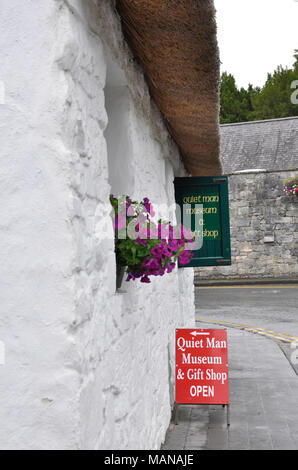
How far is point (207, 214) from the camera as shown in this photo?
649cm

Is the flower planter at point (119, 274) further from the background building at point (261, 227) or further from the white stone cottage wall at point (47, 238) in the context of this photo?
the background building at point (261, 227)

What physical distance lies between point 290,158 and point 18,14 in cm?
1997

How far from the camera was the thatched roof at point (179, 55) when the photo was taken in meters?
2.86

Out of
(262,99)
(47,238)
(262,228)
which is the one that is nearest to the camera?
(47,238)

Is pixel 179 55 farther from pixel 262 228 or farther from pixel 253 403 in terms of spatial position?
pixel 262 228

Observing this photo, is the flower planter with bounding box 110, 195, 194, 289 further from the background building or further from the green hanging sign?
the background building

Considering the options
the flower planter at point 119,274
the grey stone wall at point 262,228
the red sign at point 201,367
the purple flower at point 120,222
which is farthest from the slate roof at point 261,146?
the purple flower at point 120,222

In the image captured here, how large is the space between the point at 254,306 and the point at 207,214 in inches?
295

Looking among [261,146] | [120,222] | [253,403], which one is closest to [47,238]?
[120,222]

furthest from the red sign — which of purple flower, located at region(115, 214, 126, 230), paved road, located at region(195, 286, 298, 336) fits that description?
paved road, located at region(195, 286, 298, 336)

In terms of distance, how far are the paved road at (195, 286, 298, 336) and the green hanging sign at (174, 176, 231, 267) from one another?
13.8 feet

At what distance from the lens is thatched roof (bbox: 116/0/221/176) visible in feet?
9.37

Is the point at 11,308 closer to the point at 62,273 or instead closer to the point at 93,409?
the point at 62,273

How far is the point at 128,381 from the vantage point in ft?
10.0
